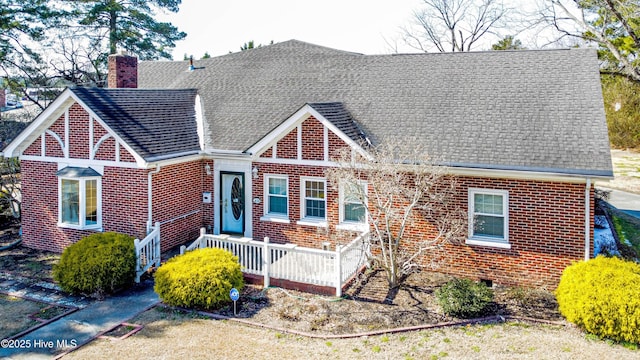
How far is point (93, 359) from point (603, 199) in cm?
2535

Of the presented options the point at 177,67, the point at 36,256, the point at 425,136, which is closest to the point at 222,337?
the point at 425,136

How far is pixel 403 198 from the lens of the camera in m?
14.3

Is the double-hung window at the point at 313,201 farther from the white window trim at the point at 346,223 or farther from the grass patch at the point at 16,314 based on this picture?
the grass patch at the point at 16,314

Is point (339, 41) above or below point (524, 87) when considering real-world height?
above

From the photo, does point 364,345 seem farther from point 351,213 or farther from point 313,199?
point 313,199

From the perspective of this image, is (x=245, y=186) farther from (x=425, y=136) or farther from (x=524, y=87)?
(x=524, y=87)

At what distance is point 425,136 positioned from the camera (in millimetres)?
14688

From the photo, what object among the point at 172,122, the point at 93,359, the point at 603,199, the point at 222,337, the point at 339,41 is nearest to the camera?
the point at 93,359

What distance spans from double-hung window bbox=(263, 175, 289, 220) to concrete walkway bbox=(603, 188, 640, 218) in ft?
60.0

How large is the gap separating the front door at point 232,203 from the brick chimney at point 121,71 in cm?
630

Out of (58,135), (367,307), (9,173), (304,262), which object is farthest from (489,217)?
(9,173)

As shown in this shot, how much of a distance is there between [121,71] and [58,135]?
475 cm

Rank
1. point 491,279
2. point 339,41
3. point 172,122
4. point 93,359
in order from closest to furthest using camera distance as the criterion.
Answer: point 93,359 → point 491,279 → point 172,122 → point 339,41

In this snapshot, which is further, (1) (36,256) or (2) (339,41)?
(2) (339,41)
